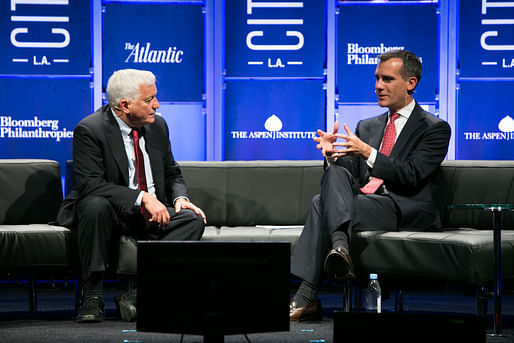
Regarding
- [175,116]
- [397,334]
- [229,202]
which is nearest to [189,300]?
[397,334]

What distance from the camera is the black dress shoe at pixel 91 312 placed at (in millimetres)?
3217

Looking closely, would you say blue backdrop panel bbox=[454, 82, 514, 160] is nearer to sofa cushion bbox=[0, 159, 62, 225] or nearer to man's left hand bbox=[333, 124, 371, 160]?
man's left hand bbox=[333, 124, 371, 160]

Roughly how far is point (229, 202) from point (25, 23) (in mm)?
2367

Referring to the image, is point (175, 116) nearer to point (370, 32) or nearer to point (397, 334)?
point (370, 32)

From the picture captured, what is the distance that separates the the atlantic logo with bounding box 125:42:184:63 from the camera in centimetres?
547

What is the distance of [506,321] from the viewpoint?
141 inches

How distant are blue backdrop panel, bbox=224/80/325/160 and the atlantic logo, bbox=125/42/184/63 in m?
0.47

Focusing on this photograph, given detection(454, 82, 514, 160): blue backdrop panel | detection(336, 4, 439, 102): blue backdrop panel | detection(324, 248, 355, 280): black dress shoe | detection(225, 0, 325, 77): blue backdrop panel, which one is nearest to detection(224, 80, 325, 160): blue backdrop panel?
detection(225, 0, 325, 77): blue backdrop panel

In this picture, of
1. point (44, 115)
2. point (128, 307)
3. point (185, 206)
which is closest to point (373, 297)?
point (185, 206)

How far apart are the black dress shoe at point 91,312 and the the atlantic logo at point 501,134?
11.2 ft

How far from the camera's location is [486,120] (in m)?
5.53

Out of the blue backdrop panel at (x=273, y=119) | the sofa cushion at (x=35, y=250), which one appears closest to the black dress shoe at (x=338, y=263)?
the sofa cushion at (x=35, y=250)

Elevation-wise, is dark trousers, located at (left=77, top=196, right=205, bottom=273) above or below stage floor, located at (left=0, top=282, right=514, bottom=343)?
above

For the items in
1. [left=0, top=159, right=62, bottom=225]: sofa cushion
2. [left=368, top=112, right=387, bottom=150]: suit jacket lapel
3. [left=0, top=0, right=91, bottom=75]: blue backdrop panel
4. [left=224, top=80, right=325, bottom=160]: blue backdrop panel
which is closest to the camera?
[left=368, top=112, right=387, bottom=150]: suit jacket lapel
